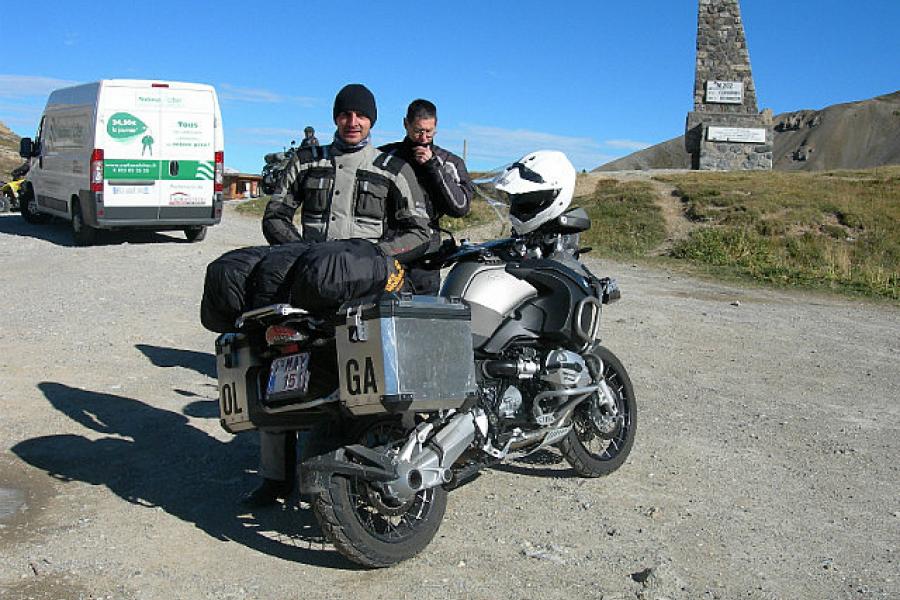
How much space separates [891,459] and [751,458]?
88 centimetres

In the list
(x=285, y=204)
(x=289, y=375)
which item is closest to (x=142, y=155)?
(x=285, y=204)

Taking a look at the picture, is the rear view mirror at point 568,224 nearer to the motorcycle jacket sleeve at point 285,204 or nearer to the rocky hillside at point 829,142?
the motorcycle jacket sleeve at point 285,204

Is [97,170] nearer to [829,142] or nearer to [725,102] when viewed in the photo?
[725,102]

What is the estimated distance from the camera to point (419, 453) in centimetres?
418

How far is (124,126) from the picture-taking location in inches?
602

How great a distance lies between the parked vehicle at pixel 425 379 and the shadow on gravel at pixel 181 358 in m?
3.48

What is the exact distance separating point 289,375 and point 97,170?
1243 centimetres

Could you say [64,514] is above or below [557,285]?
below

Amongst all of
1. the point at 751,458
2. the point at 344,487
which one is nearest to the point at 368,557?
the point at 344,487

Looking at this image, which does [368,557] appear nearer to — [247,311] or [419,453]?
[419,453]

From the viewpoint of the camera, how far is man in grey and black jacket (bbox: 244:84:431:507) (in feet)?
16.2

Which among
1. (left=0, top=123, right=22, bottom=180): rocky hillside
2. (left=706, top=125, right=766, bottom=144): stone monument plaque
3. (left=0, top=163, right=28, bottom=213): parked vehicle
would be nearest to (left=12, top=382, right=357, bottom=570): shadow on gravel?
(left=0, top=163, right=28, bottom=213): parked vehicle

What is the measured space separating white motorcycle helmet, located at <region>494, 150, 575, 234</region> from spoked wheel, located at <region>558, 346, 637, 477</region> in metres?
0.79

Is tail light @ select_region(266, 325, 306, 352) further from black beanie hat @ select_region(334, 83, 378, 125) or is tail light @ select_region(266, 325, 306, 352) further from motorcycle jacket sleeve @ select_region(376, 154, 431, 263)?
black beanie hat @ select_region(334, 83, 378, 125)
